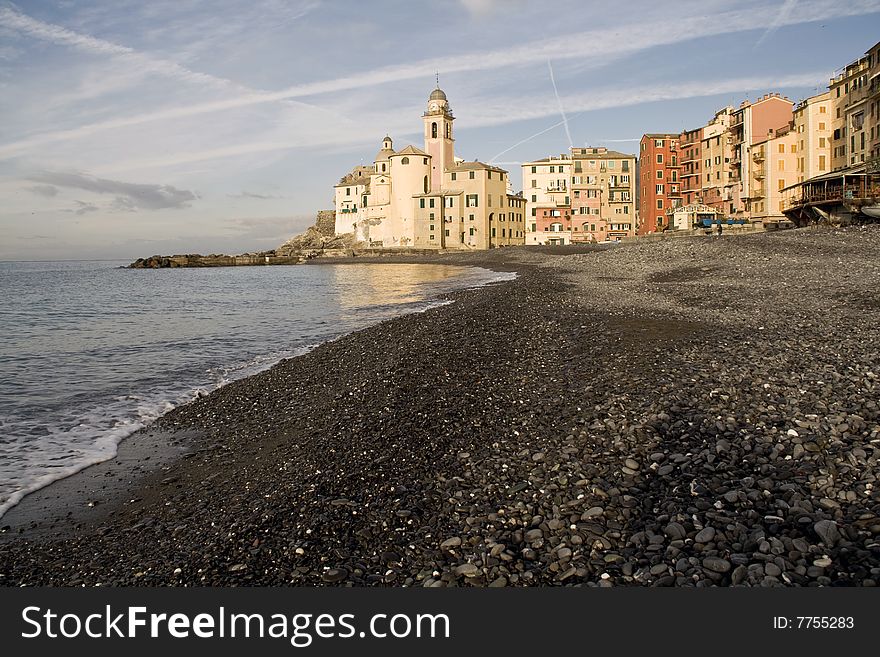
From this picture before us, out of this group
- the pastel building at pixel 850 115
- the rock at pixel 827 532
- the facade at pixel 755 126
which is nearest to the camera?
the rock at pixel 827 532

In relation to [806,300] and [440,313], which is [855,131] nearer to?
[806,300]

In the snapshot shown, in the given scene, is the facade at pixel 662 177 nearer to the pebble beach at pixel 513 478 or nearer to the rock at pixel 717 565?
the pebble beach at pixel 513 478

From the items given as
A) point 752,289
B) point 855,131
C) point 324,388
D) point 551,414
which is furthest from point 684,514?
point 855,131

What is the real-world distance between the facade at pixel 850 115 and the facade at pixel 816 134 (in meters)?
0.98

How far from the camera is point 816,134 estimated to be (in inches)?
2739

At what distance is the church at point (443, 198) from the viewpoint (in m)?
115

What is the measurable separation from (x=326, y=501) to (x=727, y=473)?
4.44m

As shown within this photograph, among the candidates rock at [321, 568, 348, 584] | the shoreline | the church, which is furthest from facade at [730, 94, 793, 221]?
rock at [321, 568, 348, 584]

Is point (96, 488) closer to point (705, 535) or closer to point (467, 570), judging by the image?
point (467, 570)

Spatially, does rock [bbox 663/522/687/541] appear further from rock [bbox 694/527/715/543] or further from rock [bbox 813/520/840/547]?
rock [bbox 813/520/840/547]

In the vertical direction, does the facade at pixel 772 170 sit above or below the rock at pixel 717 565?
above

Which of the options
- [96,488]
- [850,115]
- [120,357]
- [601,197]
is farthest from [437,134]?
[96,488]

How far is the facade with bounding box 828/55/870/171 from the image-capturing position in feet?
193

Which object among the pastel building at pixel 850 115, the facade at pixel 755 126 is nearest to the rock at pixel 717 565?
the pastel building at pixel 850 115
